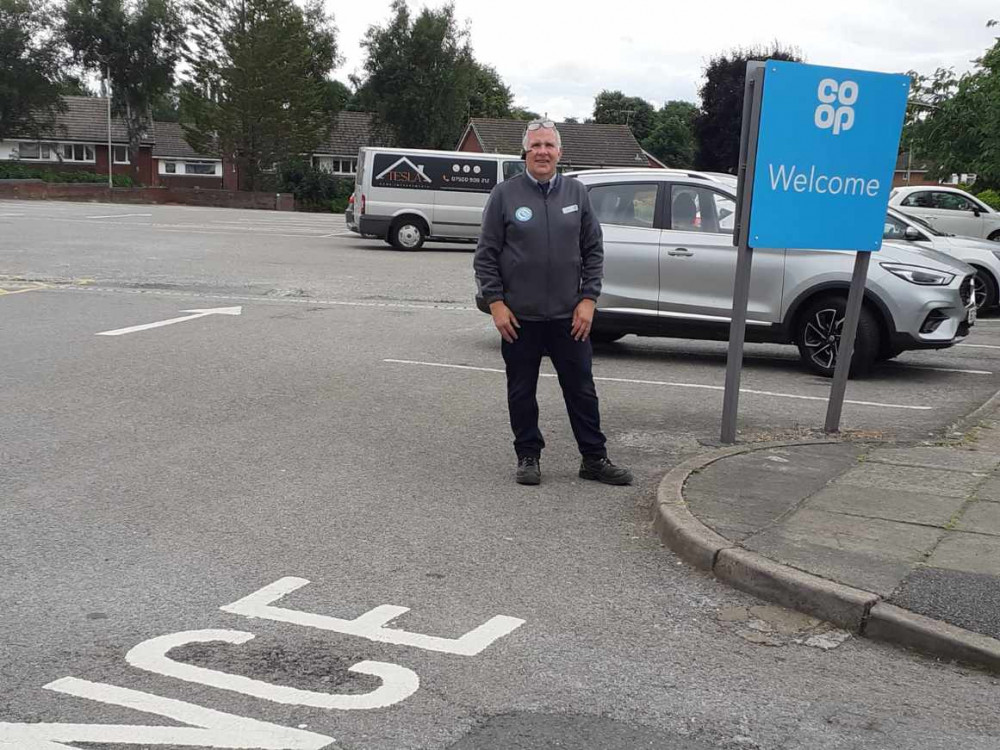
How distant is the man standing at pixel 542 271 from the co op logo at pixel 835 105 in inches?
66.8

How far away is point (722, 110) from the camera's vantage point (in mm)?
67062

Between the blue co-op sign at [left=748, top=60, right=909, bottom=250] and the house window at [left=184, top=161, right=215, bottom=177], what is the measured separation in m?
82.3

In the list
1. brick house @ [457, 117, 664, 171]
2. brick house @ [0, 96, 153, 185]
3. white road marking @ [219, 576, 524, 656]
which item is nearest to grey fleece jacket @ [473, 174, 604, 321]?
white road marking @ [219, 576, 524, 656]

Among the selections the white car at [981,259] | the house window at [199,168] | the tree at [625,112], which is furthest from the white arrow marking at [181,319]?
the tree at [625,112]

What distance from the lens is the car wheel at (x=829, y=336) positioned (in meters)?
9.91

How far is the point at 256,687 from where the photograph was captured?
3.59 metres

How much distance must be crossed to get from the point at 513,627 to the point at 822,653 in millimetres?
1134

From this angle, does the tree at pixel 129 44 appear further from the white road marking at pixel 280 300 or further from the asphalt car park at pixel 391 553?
the asphalt car park at pixel 391 553

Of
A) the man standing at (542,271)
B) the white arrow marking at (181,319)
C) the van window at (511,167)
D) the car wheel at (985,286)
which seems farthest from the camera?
the van window at (511,167)

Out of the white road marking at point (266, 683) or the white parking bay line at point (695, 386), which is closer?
the white road marking at point (266, 683)

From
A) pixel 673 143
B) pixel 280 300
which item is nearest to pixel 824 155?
pixel 280 300

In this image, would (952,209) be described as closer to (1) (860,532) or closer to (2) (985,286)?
(2) (985,286)

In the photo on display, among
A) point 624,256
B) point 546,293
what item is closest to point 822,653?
point 546,293

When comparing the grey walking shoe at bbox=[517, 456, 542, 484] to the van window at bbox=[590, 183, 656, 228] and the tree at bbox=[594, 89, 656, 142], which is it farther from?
the tree at bbox=[594, 89, 656, 142]
